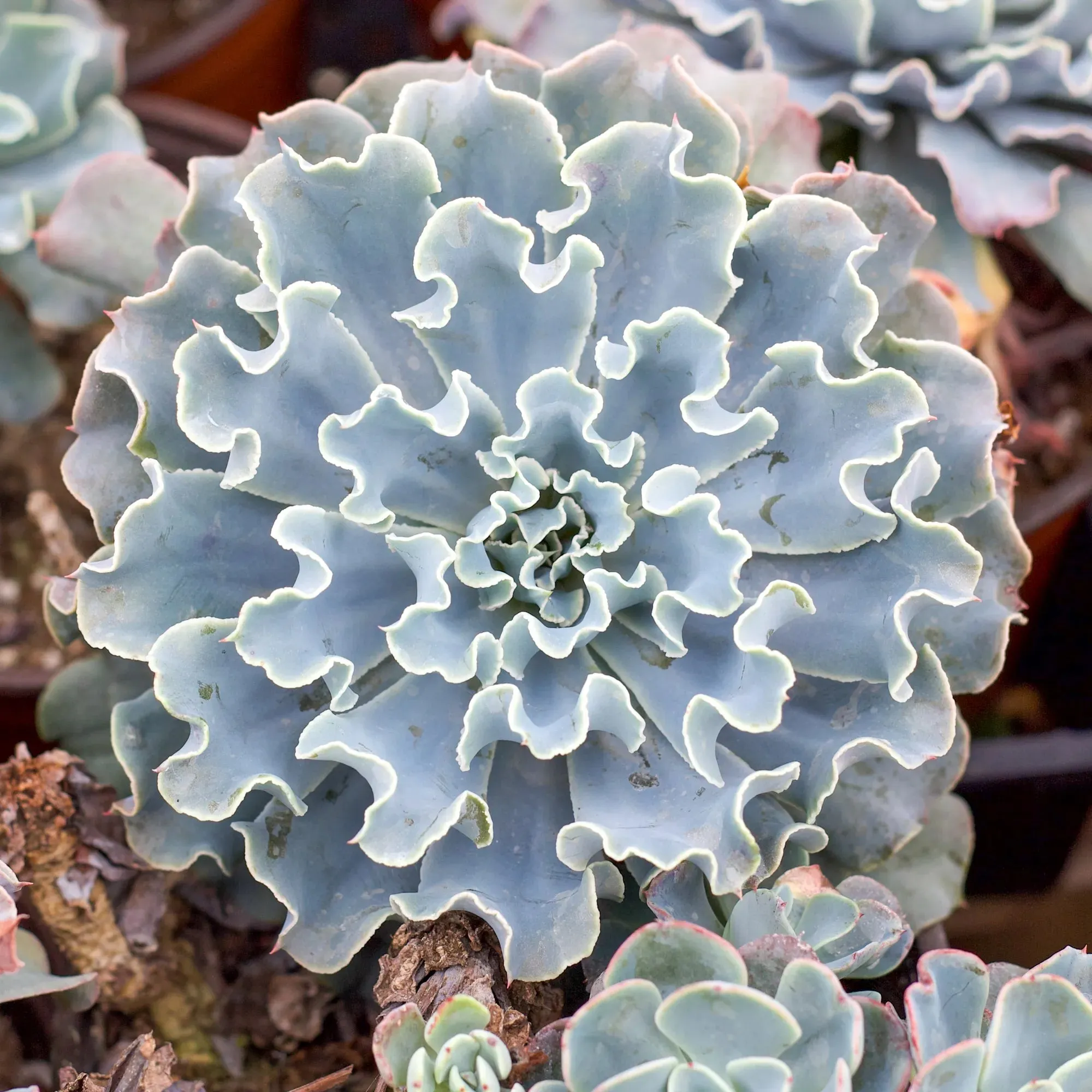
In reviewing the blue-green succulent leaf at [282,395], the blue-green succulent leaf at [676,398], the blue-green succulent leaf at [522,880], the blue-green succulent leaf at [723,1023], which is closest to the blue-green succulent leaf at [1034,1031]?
the blue-green succulent leaf at [723,1023]

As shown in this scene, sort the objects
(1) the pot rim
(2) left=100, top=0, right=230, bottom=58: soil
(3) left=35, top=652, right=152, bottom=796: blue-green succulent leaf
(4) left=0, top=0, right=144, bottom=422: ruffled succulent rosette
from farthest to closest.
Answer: (2) left=100, top=0, right=230, bottom=58: soil < (1) the pot rim < (4) left=0, top=0, right=144, bottom=422: ruffled succulent rosette < (3) left=35, top=652, right=152, bottom=796: blue-green succulent leaf

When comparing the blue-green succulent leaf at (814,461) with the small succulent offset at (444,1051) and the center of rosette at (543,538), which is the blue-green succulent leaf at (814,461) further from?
the small succulent offset at (444,1051)

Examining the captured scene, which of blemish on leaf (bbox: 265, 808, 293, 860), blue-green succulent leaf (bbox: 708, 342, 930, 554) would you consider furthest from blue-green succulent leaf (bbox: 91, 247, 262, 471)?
blue-green succulent leaf (bbox: 708, 342, 930, 554)

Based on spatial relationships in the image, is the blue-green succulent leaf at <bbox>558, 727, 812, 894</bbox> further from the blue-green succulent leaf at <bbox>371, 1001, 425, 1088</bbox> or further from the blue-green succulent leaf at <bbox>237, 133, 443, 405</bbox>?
the blue-green succulent leaf at <bbox>237, 133, 443, 405</bbox>

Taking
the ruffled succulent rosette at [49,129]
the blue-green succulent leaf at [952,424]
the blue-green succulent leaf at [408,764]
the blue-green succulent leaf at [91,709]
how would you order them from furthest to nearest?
Result: the ruffled succulent rosette at [49,129]
the blue-green succulent leaf at [91,709]
the blue-green succulent leaf at [952,424]
the blue-green succulent leaf at [408,764]

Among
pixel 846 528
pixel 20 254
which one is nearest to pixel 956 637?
pixel 846 528

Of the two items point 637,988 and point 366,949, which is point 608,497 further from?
point 366,949
